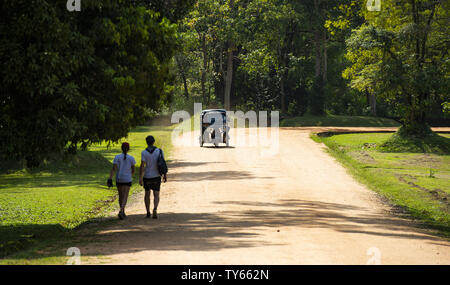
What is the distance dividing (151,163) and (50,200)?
23.5ft

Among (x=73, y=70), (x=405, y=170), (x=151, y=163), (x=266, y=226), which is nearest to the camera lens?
(x=73, y=70)

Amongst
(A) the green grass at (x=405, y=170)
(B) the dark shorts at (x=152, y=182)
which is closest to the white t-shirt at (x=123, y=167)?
(B) the dark shorts at (x=152, y=182)

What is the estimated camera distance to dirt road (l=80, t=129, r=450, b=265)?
1135cm

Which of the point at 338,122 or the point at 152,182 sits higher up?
the point at 338,122

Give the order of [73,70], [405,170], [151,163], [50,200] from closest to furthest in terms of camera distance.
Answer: [73,70]
[151,163]
[50,200]
[405,170]

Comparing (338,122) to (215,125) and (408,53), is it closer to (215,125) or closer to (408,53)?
(408,53)

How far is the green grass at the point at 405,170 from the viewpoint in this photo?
1959 cm

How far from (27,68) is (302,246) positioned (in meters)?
6.53

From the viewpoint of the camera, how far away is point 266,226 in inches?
596

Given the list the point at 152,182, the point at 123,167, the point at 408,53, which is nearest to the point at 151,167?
the point at 152,182

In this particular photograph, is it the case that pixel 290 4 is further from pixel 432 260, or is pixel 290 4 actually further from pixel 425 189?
pixel 432 260

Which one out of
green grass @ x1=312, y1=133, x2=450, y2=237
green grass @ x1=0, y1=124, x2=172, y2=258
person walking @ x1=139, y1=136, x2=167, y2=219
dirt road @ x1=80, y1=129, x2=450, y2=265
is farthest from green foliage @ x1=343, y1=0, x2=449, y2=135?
person walking @ x1=139, y1=136, x2=167, y2=219

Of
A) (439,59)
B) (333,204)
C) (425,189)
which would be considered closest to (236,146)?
(439,59)

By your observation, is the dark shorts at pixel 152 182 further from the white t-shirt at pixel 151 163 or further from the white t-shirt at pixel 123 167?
the white t-shirt at pixel 123 167
